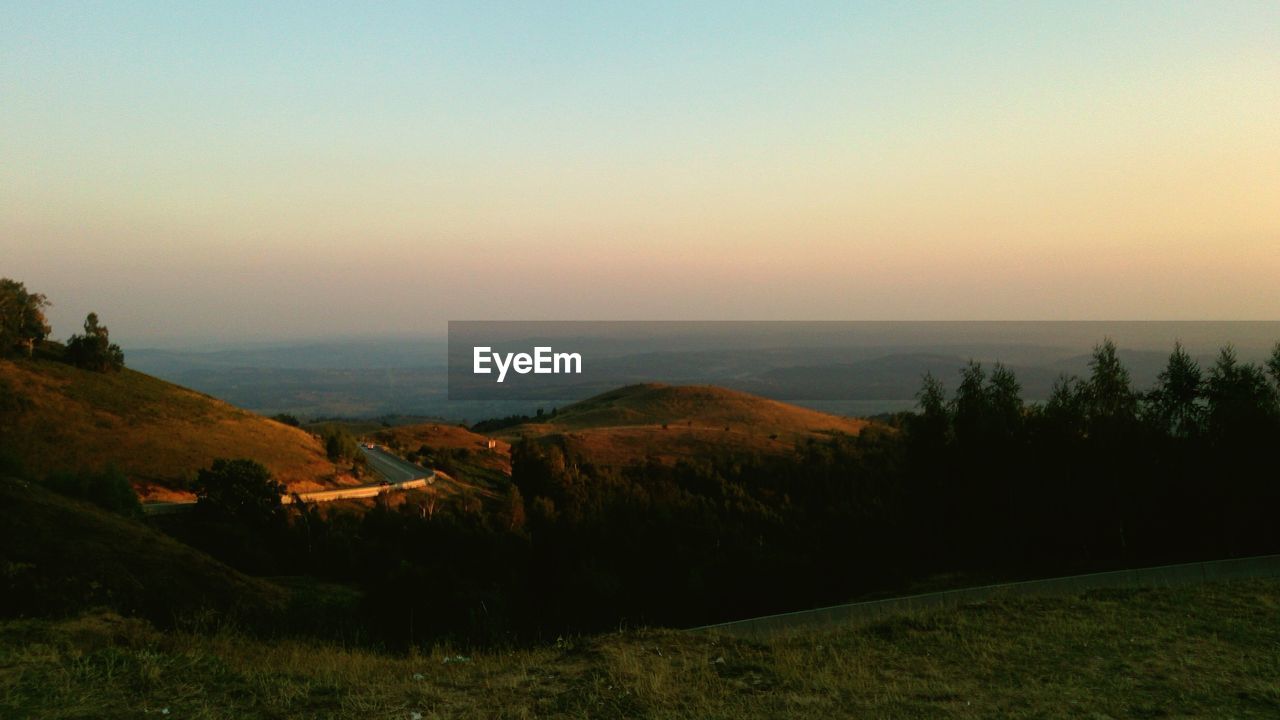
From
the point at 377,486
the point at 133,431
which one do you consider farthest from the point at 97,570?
the point at 133,431

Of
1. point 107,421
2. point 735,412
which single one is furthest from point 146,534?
point 735,412

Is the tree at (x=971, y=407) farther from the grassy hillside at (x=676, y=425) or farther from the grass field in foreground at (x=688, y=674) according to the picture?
the grassy hillside at (x=676, y=425)

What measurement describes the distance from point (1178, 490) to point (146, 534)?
2603cm

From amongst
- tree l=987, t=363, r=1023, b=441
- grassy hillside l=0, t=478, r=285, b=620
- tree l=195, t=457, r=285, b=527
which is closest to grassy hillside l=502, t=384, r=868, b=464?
tree l=195, t=457, r=285, b=527

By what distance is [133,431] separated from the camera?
144 feet

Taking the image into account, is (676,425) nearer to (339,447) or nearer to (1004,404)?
(339,447)

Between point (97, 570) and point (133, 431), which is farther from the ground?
point (97, 570)

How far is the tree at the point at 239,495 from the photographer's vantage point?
31.8m

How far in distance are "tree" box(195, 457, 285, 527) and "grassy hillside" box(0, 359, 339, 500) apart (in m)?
6.28

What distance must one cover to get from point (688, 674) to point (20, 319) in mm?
54309

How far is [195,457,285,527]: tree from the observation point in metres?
31.8

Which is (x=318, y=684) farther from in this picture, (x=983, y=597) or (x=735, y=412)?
(x=735, y=412)

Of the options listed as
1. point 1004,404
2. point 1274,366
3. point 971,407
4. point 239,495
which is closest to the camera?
point 1274,366

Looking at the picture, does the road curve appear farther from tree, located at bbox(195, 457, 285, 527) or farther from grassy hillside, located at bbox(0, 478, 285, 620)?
grassy hillside, located at bbox(0, 478, 285, 620)
